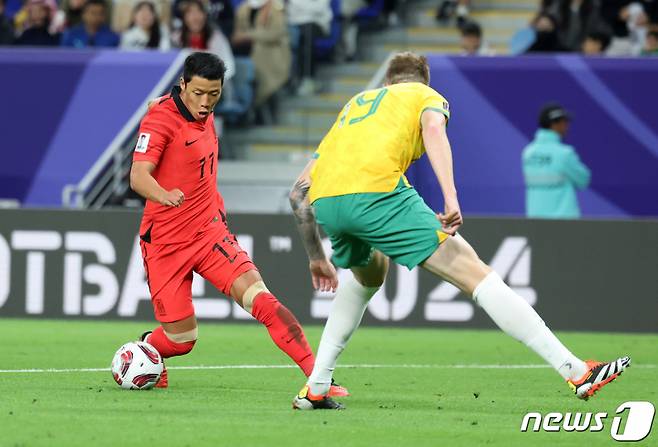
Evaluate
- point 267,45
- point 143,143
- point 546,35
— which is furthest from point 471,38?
point 143,143

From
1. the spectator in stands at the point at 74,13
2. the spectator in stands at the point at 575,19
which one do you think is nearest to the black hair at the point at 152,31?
the spectator in stands at the point at 74,13

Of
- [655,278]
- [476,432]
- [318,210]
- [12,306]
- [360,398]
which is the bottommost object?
[12,306]

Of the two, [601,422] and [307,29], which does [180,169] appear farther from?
[307,29]

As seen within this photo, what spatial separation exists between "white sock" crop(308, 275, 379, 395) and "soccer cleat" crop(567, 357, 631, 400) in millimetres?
1250

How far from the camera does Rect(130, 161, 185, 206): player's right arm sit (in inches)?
342

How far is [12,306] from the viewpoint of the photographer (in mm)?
15531

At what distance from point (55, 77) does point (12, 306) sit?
385 cm

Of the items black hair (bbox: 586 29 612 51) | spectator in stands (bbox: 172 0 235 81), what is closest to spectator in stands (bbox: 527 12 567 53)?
black hair (bbox: 586 29 612 51)

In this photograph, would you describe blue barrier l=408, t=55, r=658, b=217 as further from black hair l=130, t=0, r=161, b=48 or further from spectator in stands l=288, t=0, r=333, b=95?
black hair l=130, t=0, r=161, b=48

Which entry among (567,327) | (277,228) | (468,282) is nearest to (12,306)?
(277,228)

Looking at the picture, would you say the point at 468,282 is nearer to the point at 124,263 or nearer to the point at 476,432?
the point at 476,432

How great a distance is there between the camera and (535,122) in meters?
17.4

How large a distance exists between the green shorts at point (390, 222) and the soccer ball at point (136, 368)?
182 centimetres

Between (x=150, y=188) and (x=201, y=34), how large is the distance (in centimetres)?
992
